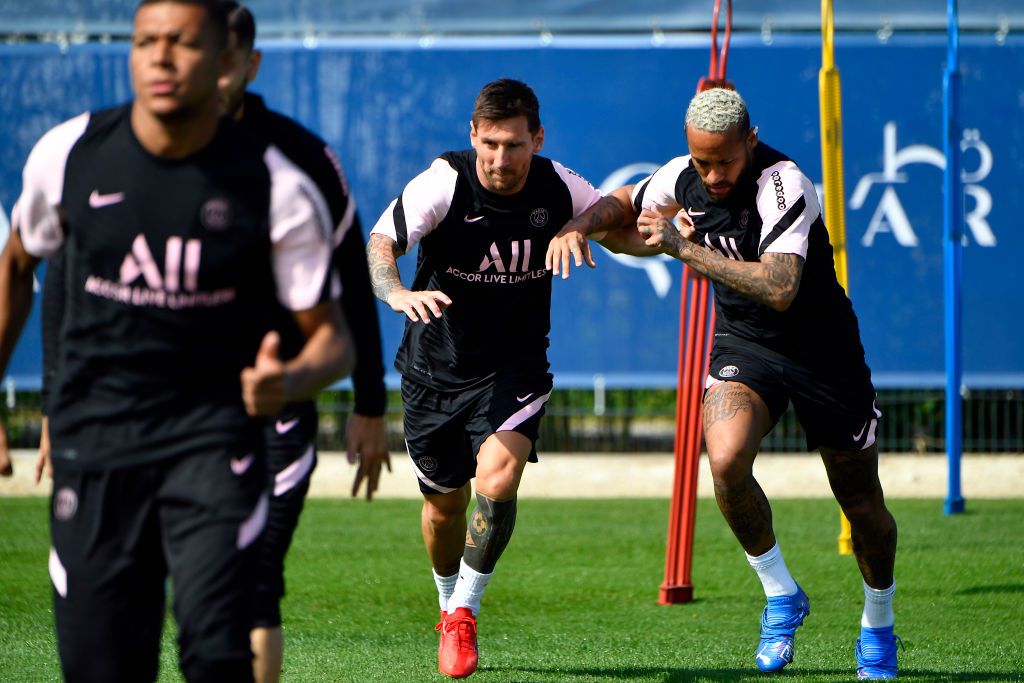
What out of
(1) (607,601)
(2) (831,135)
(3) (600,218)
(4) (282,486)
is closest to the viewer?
(4) (282,486)

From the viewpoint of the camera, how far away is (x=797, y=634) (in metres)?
6.83

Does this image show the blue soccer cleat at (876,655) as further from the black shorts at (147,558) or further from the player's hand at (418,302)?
the black shorts at (147,558)

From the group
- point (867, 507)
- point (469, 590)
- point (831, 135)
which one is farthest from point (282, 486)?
point (831, 135)

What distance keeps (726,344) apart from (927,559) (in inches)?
153

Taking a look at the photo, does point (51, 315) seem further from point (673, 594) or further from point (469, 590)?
point (673, 594)

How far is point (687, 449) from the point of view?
302 inches

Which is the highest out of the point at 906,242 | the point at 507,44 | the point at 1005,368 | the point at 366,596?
the point at 507,44

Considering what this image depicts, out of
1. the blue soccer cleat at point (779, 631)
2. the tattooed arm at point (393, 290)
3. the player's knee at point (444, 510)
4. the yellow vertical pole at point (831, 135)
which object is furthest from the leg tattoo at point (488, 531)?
the yellow vertical pole at point (831, 135)

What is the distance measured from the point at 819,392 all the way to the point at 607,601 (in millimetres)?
2570

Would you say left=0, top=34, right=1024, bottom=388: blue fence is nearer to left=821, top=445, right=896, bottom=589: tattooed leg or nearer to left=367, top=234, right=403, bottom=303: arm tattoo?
left=367, top=234, right=403, bottom=303: arm tattoo

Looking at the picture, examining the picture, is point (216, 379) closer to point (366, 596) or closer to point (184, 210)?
point (184, 210)

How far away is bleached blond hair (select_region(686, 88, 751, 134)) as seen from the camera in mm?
5449

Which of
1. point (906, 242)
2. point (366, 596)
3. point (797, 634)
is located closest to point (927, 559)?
point (797, 634)

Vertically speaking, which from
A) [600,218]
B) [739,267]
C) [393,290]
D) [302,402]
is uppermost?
[600,218]
